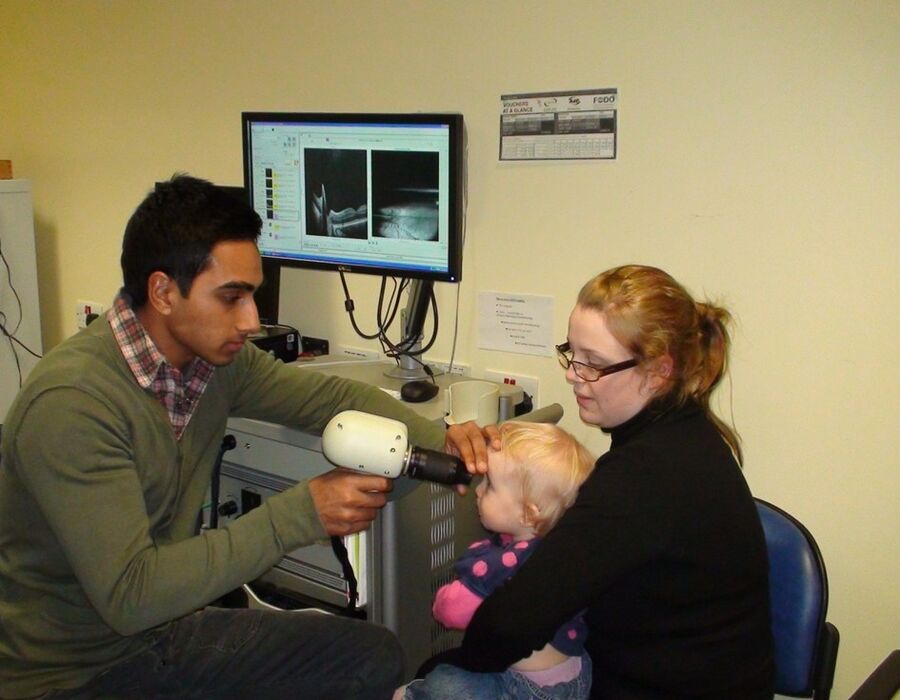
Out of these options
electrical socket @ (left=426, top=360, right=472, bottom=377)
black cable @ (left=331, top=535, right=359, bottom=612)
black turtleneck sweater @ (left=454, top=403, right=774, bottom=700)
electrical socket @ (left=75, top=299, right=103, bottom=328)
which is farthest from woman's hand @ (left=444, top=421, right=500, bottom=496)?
electrical socket @ (left=75, top=299, right=103, bottom=328)

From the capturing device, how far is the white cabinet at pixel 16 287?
3090 millimetres

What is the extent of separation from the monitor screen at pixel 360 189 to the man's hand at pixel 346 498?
79 cm

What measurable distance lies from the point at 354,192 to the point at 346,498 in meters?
1.05

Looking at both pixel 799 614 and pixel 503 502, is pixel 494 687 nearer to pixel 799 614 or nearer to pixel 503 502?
pixel 503 502

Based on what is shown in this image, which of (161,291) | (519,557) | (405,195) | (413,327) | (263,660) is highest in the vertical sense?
(405,195)

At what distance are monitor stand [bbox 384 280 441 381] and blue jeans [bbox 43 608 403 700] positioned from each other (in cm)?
76

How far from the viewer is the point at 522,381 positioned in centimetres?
229

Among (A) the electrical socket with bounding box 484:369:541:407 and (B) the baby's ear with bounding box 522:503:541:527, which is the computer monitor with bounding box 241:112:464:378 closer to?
(A) the electrical socket with bounding box 484:369:541:407

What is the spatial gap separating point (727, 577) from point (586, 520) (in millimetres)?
235

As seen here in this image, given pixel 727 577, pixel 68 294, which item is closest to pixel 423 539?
pixel 727 577

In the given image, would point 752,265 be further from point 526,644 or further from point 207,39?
point 207,39

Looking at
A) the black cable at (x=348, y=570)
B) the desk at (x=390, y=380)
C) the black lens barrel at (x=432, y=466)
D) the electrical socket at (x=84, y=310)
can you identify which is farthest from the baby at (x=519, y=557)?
the electrical socket at (x=84, y=310)

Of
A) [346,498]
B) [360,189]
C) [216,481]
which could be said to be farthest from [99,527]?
[360,189]

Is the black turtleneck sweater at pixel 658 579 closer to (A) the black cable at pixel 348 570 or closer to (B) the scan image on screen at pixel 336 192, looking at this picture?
(A) the black cable at pixel 348 570
